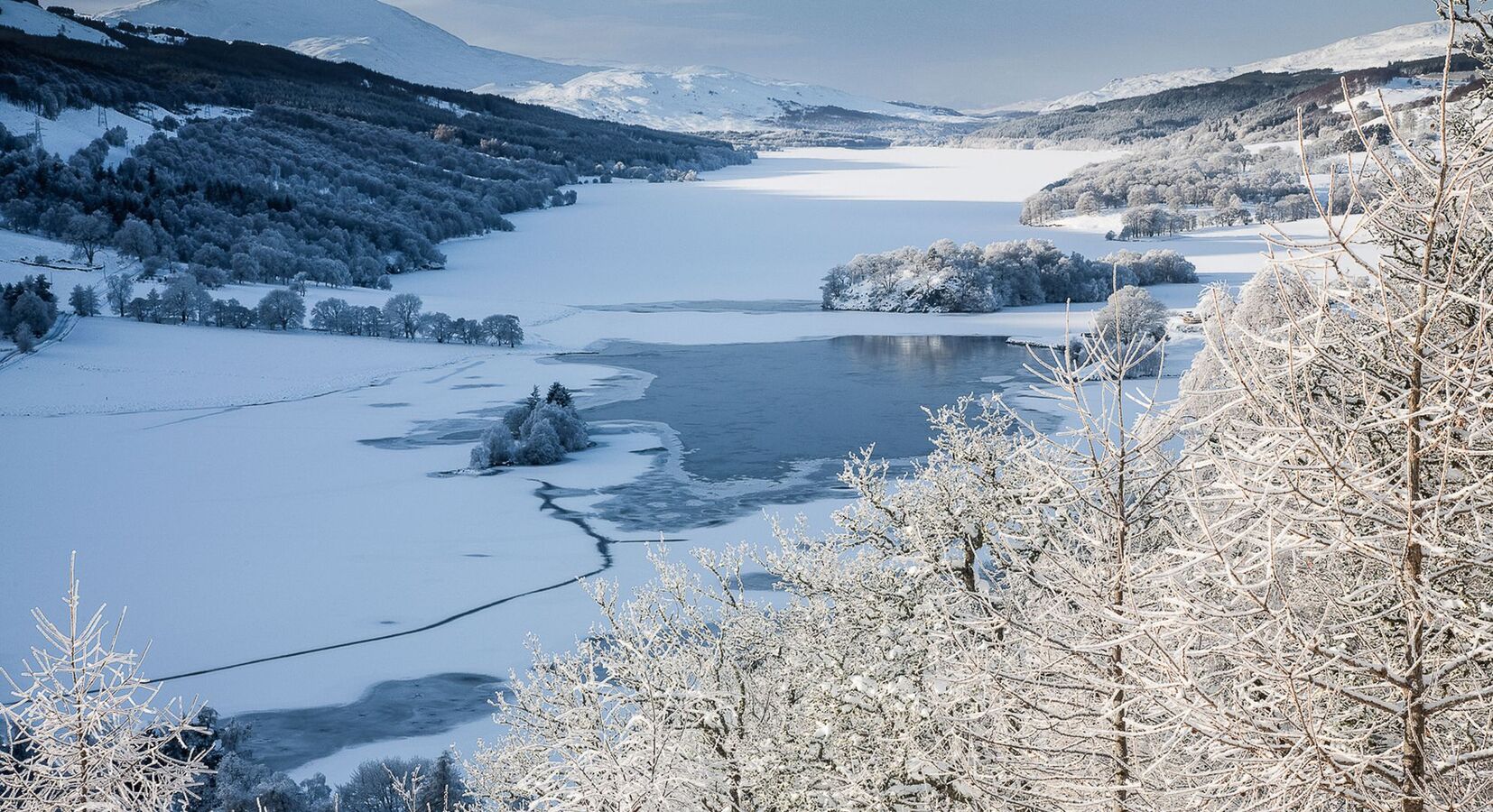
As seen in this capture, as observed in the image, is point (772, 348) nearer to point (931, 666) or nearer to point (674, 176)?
point (931, 666)

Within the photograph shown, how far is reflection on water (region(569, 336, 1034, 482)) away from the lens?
21.2 metres

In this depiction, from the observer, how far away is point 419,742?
1059cm

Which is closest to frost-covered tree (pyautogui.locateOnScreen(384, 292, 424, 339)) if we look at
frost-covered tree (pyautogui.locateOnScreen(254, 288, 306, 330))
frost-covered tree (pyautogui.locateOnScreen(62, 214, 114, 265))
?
frost-covered tree (pyautogui.locateOnScreen(254, 288, 306, 330))

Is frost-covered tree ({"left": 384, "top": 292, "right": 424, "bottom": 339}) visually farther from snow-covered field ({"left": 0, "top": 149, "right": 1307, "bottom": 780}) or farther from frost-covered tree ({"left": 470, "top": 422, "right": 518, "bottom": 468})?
frost-covered tree ({"left": 470, "top": 422, "right": 518, "bottom": 468})

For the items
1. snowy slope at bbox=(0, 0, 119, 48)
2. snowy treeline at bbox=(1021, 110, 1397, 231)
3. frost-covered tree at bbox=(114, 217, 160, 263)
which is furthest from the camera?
snowy slope at bbox=(0, 0, 119, 48)

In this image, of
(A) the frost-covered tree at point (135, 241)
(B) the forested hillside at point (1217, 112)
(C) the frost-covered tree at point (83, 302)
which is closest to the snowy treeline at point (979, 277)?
(C) the frost-covered tree at point (83, 302)

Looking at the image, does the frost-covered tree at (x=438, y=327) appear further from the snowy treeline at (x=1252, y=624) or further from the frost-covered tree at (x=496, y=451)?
the snowy treeline at (x=1252, y=624)

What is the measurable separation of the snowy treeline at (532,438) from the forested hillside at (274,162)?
2252 cm

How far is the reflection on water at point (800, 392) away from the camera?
21.2 meters

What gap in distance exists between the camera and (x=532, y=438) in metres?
20.4

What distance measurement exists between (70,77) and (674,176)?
49.1 m

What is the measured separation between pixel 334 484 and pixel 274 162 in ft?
182

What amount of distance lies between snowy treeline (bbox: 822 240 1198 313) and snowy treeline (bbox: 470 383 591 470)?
1970cm

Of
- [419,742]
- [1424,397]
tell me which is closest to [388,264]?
[419,742]
